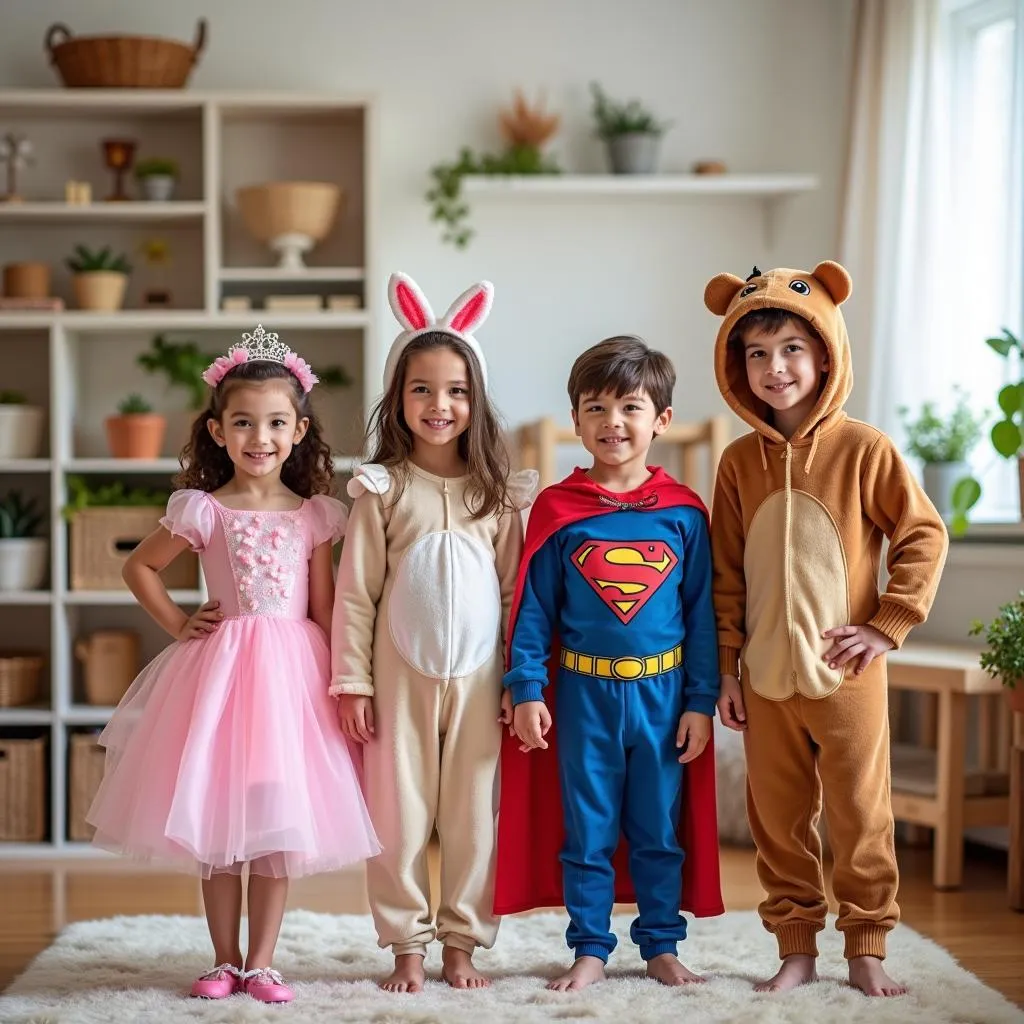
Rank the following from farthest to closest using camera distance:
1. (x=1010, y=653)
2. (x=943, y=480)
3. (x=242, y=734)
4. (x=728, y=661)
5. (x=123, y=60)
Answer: (x=123, y=60) → (x=943, y=480) → (x=1010, y=653) → (x=728, y=661) → (x=242, y=734)

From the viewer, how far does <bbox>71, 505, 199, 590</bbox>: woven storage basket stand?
3.47m

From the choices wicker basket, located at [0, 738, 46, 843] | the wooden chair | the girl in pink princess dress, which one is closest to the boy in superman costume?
the girl in pink princess dress

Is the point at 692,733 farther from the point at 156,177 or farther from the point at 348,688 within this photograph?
the point at 156,177

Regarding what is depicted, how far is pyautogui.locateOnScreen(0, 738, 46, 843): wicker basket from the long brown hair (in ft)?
5.79

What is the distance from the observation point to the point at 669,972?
2.12 m

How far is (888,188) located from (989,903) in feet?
6.03

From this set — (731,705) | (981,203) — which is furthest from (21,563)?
(981,203)

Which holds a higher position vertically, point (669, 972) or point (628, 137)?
point (628, 137)

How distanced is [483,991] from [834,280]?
1.25 metres

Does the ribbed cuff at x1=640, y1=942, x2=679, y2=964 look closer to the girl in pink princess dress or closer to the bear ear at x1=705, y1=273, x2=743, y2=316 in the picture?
the girl in pink princess dress

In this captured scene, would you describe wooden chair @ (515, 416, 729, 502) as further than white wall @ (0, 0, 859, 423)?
No

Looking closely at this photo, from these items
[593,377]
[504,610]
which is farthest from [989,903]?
[593,377]

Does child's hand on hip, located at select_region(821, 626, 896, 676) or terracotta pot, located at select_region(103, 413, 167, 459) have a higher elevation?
terracotta pot, located at select_region(103, 413, 167, 459)

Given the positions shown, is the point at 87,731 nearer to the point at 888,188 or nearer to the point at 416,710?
the point at 416,710
